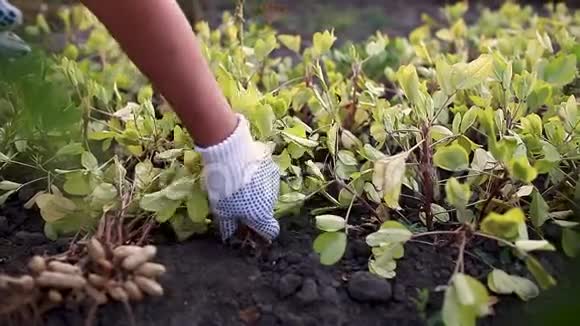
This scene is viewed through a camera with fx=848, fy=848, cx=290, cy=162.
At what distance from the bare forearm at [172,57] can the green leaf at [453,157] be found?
0.96 feet

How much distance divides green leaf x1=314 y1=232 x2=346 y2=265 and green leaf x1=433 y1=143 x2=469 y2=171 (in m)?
0.17

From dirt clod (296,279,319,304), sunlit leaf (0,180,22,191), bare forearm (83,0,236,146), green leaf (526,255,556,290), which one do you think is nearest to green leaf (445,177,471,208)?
green leaf (526,255,556,290)

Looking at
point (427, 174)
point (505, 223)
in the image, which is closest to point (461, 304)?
point (505, 223)

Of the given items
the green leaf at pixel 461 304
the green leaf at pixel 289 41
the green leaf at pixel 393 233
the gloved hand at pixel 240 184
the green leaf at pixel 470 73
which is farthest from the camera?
the green leaf at pixel 289 41

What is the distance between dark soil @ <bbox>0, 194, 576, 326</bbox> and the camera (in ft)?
3.56

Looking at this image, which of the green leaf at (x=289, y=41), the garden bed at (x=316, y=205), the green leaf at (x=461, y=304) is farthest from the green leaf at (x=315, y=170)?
the green leaf at (x=289, y=41)

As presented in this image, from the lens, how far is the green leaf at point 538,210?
1.19m

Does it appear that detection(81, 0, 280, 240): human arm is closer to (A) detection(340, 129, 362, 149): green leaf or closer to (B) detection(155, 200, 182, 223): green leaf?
(B) detection(155, 200, 182, 223): green leaf

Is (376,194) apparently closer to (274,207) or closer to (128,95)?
(274,207)

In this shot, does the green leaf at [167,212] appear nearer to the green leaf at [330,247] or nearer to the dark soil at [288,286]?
the dark soil at [288,286]

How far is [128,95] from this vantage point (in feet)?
6.12

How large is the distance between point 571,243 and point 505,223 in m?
0.20

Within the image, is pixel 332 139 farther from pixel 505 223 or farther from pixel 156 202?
pixel 505 223

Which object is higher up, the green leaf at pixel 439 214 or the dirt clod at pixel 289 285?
the green leaf at pixel 439 214
